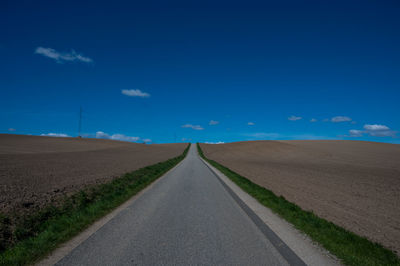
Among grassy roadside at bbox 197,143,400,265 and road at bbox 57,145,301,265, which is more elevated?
road at bbox 57,145,301,265

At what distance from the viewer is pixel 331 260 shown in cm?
441

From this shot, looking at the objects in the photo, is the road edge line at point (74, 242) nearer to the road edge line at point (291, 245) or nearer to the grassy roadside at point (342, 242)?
the road edge line at point (291, 245)

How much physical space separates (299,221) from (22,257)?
22.4 feet

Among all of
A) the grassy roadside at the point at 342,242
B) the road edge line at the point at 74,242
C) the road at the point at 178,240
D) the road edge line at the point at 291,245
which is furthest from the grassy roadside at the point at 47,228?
the grassy roadside at the point at 342,242

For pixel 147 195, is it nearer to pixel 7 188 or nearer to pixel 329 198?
pixel 7 188

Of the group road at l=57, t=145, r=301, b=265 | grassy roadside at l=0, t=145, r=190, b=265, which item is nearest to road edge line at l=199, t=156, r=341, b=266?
road at l=57, t=145, r=301, b=265

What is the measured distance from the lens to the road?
4.24 m

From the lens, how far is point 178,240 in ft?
16.9

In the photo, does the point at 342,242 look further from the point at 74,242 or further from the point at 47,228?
the point at 47,228

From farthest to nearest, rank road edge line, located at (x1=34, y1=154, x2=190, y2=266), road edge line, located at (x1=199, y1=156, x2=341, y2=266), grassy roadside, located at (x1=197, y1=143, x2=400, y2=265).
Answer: grassy roadside, located at (x1=197, y1=143, x2=400, y2=265)
road edge line, located at (x1=199, y1=156, x2=341, y2=266)
road edge line, located at (x1=34, y1=154, x2=190, y2=266)

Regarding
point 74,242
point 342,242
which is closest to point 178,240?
point 74,242

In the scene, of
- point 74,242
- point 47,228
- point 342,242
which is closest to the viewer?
point 74,242

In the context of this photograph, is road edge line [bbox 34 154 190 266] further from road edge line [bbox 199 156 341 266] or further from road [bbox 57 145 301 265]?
road edge line [bbox 199 156 341 266]

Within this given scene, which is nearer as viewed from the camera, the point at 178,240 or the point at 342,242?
the point at 178,240
